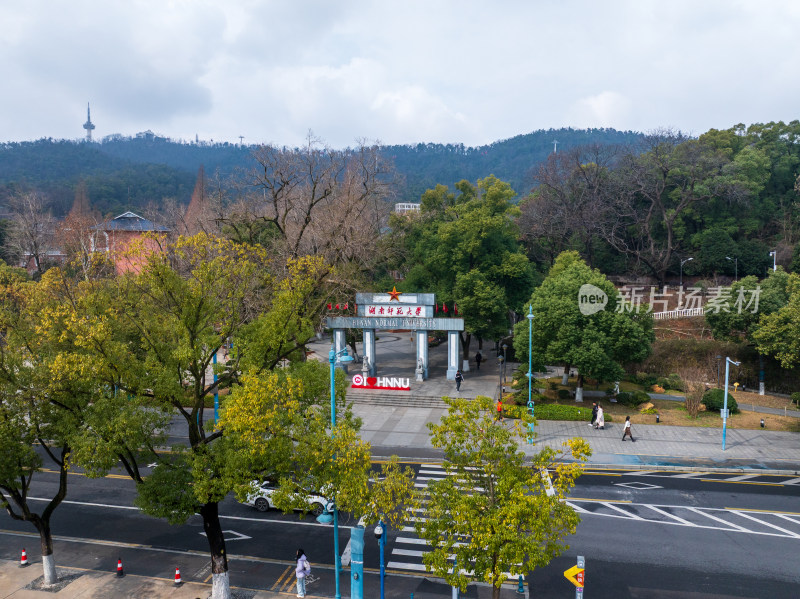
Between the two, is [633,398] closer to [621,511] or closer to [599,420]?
[599,420]

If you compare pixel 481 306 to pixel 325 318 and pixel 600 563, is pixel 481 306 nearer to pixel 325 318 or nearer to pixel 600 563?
pixel 325 318

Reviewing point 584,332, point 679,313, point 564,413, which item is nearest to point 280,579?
point 564,413

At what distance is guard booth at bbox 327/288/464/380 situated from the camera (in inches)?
1583

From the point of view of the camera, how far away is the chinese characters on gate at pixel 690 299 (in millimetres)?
40469

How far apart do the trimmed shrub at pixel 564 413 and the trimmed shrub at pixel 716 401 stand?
23.4ft

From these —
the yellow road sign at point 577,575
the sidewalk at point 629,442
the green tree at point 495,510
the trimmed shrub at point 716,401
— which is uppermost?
the green tree at point 495,510

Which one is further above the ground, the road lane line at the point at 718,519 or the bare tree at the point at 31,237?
the bare tree at the point at 31,237

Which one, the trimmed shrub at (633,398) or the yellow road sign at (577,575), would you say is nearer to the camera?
the yellow road sign at (577,575)

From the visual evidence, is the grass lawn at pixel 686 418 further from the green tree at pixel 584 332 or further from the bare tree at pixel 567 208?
the bare tree at pixel 567 208

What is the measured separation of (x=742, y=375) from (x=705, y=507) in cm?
2561

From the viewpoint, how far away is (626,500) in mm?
23062

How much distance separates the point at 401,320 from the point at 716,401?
21.2m

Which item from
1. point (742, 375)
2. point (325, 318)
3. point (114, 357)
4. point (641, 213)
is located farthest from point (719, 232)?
point (114, 357)

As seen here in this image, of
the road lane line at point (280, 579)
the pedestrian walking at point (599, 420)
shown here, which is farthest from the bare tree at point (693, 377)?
the road lane line at point (280, 579)
